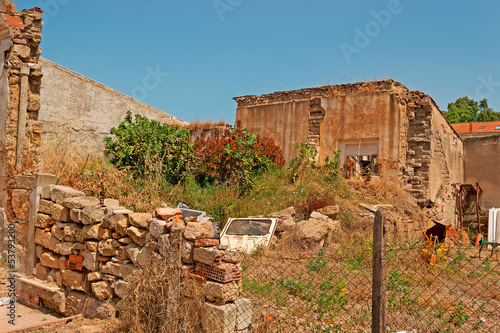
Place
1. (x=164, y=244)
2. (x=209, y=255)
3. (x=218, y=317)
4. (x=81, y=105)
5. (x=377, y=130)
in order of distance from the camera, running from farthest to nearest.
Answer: (x=81, y=105), (x=377, y=130), (x=164, y=244), (x=209, y=255), (x=218, y=317)

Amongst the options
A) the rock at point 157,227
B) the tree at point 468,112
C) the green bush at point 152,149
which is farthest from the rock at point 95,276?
the tree at point 468,112

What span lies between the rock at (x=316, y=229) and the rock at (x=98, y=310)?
405 centimetres

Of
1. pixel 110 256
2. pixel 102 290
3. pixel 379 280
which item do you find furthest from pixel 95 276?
pixel 379 280

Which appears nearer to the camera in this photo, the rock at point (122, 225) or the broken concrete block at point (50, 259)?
the rock at point (122, 225)

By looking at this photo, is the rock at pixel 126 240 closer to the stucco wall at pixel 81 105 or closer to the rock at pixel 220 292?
the rock at pixel 220 292

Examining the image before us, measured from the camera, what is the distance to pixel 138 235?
4820 mm

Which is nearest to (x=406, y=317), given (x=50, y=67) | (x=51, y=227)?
(x=51, y=227)

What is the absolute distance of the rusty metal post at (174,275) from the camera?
13.5 ft

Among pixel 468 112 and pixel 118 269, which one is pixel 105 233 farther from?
pixel 468 112

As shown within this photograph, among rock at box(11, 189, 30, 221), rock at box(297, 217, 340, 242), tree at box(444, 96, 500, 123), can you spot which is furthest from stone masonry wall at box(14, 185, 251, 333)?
tree at box(444, 96, 500, 123)

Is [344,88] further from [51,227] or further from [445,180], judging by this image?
[51,227]

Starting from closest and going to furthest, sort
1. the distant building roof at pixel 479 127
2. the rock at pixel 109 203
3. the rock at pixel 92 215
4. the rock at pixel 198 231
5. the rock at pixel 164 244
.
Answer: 1. the rock at pixel 198 231
2. the rock at pixel 164 244
3. the rock at pixel 92 215
4. the rock at pixel 109 203
5. the distant building roof at pixel 479 127

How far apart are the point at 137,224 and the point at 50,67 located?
10.3 meters

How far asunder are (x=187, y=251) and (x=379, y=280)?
2.04 m
